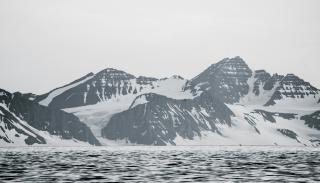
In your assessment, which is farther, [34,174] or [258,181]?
[34,174]

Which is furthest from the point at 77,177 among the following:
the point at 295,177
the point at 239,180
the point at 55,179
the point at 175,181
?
the point at 295,177

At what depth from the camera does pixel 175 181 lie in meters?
68.2

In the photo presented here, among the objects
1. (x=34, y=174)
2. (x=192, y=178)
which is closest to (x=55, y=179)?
(x=34, y=174)

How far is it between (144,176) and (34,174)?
13.9m

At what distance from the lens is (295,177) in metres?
74.1

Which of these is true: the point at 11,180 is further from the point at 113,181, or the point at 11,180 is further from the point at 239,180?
the point at 239,180

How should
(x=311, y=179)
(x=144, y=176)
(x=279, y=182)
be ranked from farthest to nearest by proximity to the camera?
(x=144, y=176)
(x=311, y=179)
(x=279, y=182)

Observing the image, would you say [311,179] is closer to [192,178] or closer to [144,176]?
[192,178]

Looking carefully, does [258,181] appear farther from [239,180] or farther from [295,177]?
[295,177]

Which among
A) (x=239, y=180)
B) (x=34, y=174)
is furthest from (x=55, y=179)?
(x=239, y=180)

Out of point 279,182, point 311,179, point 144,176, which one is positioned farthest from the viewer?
point 144,176

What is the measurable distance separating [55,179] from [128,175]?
36.8 feet

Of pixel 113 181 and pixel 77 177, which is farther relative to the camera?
pixel 77 177

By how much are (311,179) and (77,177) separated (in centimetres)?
2685
